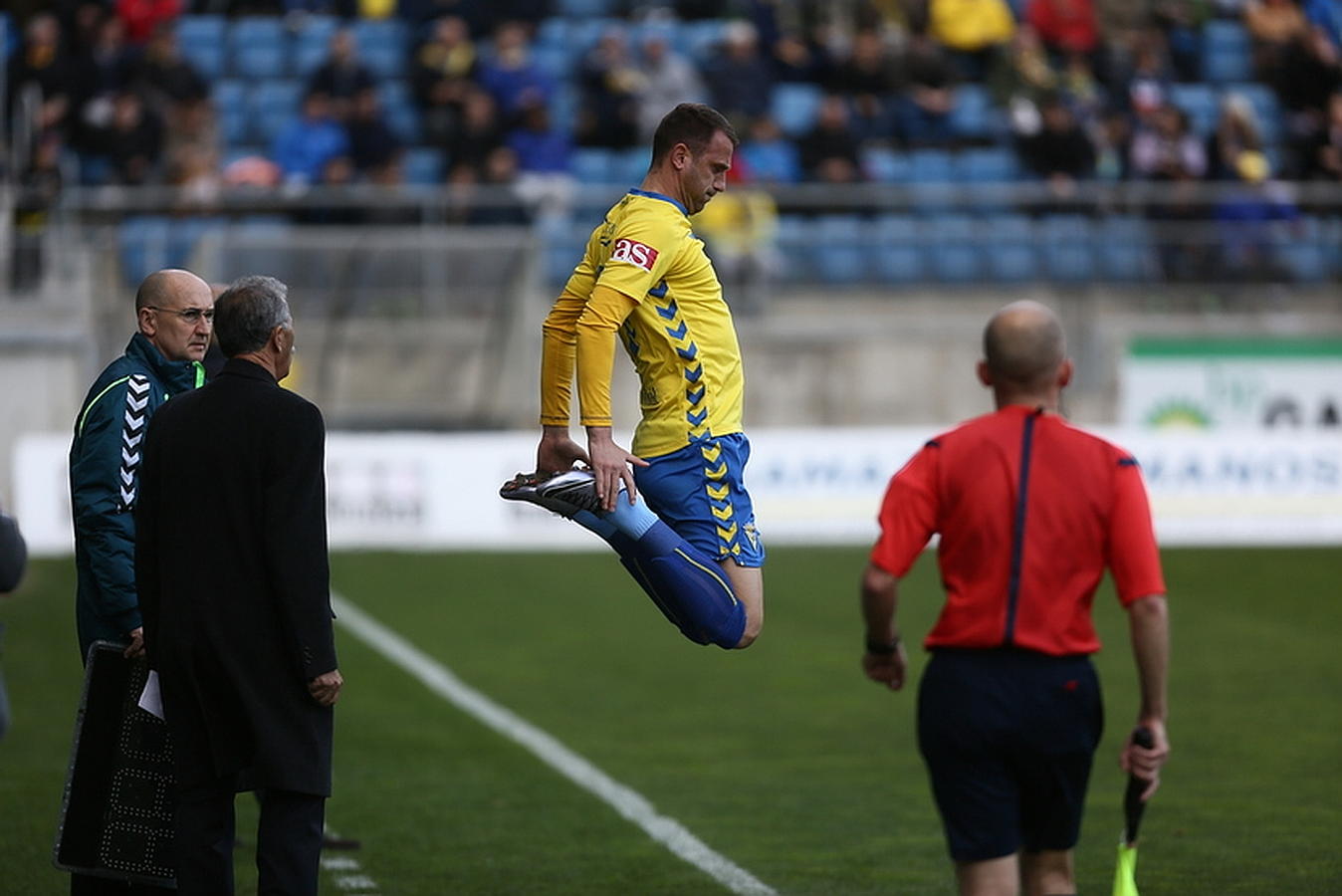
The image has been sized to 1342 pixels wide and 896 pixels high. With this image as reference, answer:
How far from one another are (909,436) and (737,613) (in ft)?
45.3

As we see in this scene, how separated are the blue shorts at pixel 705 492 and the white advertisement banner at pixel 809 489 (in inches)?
499

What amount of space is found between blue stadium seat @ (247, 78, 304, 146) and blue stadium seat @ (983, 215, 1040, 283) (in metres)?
7.11

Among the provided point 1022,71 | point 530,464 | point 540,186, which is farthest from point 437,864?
point 1022,71

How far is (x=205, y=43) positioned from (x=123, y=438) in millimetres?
17941

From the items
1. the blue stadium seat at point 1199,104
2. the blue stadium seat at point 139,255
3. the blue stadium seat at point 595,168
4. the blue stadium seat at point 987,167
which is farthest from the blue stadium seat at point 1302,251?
the blue stadium seat at point 139,255

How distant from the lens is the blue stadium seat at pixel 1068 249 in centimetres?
2153

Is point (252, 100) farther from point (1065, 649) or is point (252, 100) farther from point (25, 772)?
point (1065, 649)

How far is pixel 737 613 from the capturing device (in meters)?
6.56

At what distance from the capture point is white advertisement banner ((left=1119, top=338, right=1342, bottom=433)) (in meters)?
21.9

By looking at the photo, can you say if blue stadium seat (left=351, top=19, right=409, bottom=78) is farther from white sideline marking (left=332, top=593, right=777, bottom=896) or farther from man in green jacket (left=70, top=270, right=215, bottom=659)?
man in green jacket (left=70, top=270, right=215, bottom=659)

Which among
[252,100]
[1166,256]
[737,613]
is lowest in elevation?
[737,613]

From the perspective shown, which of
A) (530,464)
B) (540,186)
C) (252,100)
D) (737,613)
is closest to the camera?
(737,613)

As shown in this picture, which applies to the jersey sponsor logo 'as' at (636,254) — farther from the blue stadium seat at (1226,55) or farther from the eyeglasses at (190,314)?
the blue stadium seat at (1226,55)

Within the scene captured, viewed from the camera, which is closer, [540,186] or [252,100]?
[540,186]
